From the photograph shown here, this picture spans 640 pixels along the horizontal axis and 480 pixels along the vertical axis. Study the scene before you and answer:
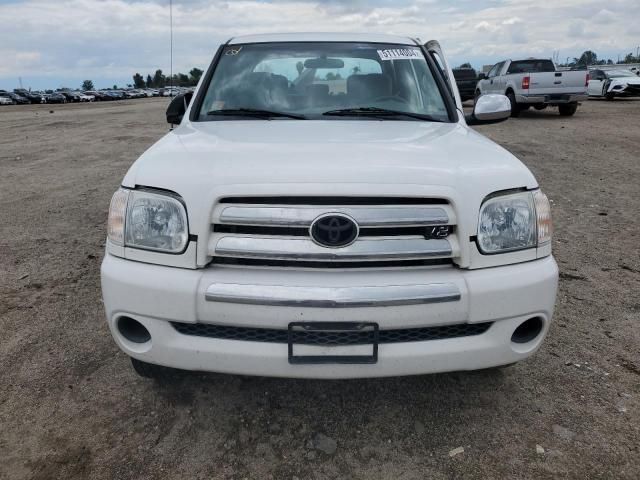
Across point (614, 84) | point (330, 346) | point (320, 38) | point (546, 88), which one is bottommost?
point (330, 346)

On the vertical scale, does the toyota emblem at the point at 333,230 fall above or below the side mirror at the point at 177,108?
below

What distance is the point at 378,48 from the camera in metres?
3.55

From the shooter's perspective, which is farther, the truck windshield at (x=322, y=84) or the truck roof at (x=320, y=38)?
the truck roof at (x=320, y=38)

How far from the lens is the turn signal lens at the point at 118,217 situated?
217cm

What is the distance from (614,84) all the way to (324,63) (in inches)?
914

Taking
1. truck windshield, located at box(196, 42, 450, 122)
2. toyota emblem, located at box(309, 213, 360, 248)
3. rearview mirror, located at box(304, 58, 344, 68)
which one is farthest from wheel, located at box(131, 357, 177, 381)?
rearview mirror, located at box(304, 58, 344, 68)

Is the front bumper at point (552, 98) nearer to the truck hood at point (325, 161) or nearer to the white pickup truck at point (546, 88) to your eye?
the white pickup truck at point (546, 88)

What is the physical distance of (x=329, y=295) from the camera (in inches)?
75.7

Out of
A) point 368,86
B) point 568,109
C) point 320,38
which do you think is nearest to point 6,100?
point 568,109

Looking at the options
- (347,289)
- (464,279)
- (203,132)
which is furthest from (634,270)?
(203,132)

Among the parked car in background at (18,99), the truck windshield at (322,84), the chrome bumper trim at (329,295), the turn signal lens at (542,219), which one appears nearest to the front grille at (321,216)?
the chrome bumper trim at (329,295)

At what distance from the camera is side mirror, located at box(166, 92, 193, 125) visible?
376 cm

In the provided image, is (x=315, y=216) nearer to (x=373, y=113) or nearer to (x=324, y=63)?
(x=373, y=113)

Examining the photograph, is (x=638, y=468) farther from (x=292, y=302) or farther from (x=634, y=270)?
(x=634, y=270)
